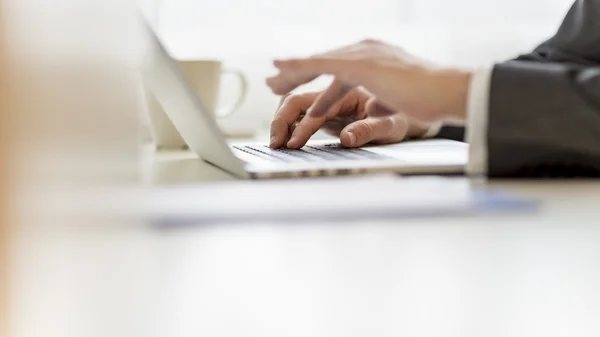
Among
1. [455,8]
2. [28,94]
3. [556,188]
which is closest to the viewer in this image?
[28,94]

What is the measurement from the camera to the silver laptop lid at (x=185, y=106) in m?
0.56

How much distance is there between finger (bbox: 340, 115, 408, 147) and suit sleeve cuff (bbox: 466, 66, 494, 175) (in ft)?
0.59

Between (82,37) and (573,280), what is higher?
(82,37)

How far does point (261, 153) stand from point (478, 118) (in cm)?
23

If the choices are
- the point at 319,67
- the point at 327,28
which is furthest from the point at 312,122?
the point at 327,28

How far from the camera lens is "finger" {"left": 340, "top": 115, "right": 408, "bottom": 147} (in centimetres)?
80

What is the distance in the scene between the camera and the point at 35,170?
1.00ft

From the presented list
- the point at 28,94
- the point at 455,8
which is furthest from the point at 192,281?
the point at 455,8

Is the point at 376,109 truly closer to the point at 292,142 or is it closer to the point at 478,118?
the point at 292,142

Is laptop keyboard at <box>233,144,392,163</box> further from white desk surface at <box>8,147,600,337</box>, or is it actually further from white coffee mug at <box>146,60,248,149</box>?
white desk surface at <box>8,147,600,337</box>

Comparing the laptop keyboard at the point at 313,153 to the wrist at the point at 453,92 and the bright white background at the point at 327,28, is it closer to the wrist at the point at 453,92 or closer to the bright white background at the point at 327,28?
the wrist at the point at 453,92

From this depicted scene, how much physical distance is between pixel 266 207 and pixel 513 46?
3.67 ft

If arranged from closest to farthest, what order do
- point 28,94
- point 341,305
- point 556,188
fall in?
point 28,94, point 341,305, point 556,188

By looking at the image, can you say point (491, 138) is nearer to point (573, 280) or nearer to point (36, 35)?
point (573, 280)
